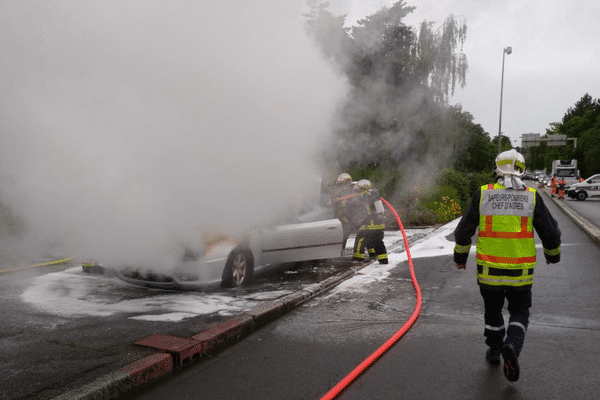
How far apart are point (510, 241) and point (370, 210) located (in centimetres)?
429

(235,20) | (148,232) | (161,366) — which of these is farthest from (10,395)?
(235,20)

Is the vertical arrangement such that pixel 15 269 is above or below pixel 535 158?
below

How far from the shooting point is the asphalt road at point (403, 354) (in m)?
3.12

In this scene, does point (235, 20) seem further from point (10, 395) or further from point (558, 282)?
point (558, 282)

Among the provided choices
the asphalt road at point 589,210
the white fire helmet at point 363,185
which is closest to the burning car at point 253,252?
the white fire helmet at point 363,185

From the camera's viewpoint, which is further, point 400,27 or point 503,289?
point 400,27

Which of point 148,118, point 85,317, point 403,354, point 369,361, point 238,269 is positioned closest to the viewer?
point 369,361

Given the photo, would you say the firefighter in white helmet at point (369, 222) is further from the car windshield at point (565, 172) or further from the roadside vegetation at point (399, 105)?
the car windshield at point (565, 172)

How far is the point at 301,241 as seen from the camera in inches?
256

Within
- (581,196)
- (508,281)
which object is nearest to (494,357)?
(508,281)

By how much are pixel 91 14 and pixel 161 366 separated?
2939 millimetres

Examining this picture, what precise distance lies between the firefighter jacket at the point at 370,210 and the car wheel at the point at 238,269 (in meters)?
2.41

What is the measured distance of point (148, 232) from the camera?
16.8ft

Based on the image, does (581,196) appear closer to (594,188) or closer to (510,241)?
(594,188)
